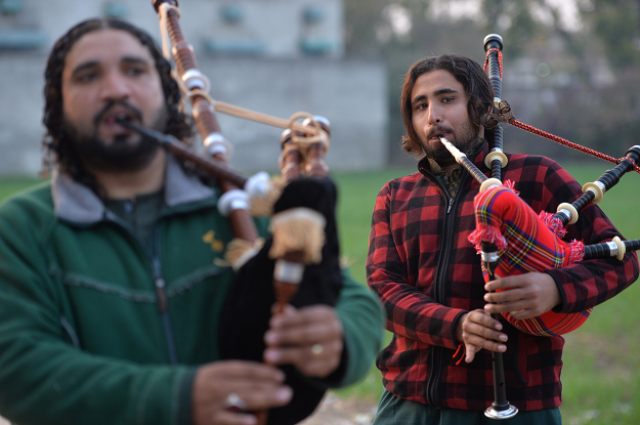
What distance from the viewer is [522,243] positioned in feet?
6.51

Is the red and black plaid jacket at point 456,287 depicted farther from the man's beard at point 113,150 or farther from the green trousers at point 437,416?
the man's beard at point 113,150

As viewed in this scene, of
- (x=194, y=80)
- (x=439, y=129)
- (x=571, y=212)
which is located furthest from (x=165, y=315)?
(x=571, y=212)

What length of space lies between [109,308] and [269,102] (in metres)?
21.6

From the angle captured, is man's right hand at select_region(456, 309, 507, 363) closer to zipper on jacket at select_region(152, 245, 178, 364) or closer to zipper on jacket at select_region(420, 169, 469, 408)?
zipper on jacket at select_region(420, 169, 469, 408)

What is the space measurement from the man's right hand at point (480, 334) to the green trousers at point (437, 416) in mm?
220

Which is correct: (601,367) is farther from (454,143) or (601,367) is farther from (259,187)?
(259,187)

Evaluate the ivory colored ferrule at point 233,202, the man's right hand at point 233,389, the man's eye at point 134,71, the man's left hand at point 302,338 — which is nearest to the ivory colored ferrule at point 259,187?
the ivory colored ferrule at point 233,202

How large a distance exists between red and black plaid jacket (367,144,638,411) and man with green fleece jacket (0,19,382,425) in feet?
2.12

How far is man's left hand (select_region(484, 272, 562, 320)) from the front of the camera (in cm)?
196

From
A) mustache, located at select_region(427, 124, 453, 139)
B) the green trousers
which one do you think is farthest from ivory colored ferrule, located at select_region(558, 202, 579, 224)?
the green trousers

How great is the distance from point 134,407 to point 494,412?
1.22m

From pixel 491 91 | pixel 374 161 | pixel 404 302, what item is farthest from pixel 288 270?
pixel 374 161

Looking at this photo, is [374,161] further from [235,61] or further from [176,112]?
[176,112]

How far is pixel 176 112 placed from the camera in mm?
1835
